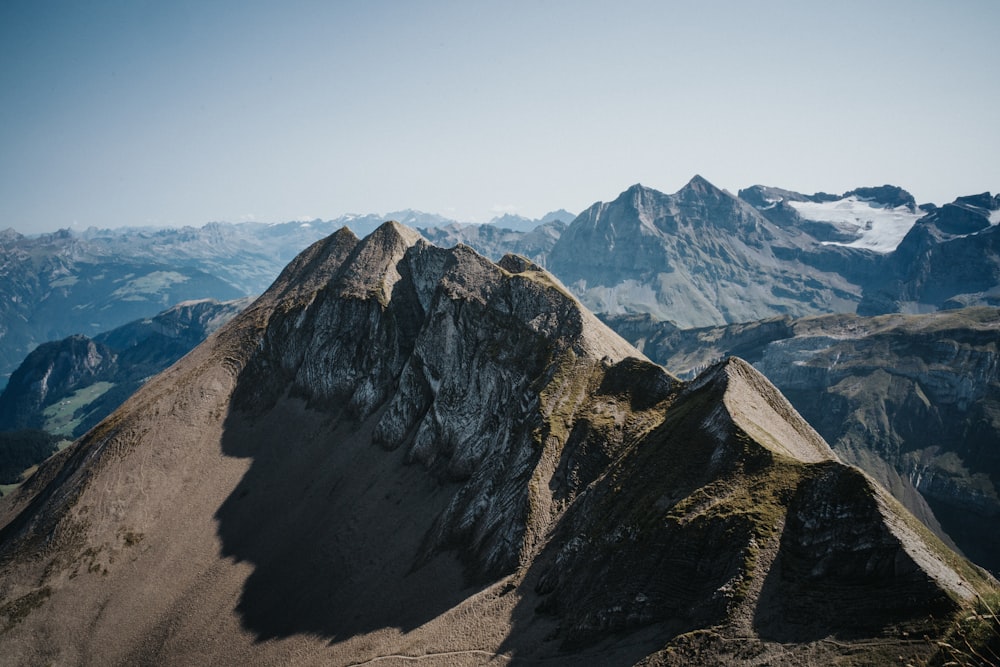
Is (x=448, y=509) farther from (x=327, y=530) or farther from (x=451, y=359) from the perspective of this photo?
(x=451, y=359)

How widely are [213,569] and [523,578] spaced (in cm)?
6465

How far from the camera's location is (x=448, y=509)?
86750 mm

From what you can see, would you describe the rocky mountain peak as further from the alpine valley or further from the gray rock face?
the gray rock face

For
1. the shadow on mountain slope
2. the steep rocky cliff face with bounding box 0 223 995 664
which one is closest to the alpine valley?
the steep rocky cliff face with bounding box 0 223 995 664


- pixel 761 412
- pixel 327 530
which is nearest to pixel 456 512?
pixel 327 530

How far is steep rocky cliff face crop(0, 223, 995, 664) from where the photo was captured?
44.0 m

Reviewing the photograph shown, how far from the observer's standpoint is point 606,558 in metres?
56.3

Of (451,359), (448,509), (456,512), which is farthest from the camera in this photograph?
(451,359)

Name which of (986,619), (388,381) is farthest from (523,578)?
(388,381)

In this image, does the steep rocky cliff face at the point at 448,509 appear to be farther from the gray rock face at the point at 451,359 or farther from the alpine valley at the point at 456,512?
the gray rock face at the point at 451,359

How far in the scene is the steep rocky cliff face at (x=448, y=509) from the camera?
44.0m

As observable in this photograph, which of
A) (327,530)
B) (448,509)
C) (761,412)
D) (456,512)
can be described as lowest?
(327,530)

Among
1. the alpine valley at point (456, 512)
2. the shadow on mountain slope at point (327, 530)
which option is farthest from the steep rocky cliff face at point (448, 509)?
the shadow on mountain slope at point (327, 530)

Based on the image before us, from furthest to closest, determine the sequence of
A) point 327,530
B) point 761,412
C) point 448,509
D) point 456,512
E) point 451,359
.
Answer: point 451,359 → point 327,530 → point 448,509 → point 456,512 → point 761,412
